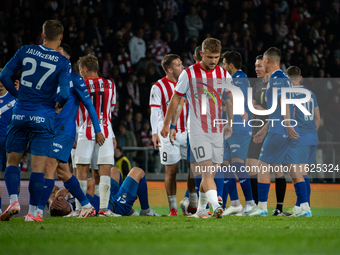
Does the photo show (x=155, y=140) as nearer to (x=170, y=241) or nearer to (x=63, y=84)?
(x=63, y=84)

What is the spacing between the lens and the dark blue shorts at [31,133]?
15.7 feet

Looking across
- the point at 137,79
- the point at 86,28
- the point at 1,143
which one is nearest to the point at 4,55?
the point at 86,28

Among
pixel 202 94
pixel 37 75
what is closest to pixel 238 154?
pixel 202 94

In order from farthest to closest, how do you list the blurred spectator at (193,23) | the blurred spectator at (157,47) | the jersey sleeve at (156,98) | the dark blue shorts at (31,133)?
1. the blurred spectator at (193,23)
2. the blurred spectator at (157,47)
3. the jersey sleeve at (156,98)
4. the dark blue shorts at (31,133)

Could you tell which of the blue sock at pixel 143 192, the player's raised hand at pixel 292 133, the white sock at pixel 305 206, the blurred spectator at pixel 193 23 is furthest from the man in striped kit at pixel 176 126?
the blurred spectator at pixel 193 23

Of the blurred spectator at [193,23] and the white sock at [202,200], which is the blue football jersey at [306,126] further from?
the blurred spectator at [193,23]

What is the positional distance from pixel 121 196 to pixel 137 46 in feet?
27.7

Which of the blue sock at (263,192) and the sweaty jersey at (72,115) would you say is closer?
the sweaty jersey at (72,115)

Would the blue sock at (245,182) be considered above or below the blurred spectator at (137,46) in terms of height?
below

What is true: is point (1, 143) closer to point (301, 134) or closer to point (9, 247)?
point (9, 247)

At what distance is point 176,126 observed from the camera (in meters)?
7.29

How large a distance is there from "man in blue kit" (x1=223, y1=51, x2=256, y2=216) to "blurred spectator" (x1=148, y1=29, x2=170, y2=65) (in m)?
7.36

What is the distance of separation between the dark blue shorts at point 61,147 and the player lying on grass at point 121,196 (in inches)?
41.8

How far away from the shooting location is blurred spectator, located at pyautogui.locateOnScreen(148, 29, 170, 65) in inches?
561
